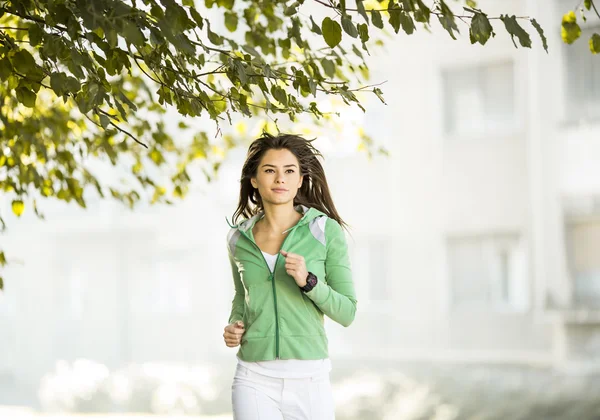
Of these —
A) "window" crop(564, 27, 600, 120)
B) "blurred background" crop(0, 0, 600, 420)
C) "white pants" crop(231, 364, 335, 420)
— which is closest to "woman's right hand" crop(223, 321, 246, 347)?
"white pants" crop(231, 364, 335, 420)

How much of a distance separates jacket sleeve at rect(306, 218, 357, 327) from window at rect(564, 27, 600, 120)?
9054 mm

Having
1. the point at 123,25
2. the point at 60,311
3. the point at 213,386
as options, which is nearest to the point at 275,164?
the point at 123,25

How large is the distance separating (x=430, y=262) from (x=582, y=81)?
294 centimetres

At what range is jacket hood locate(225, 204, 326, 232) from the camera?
301cm

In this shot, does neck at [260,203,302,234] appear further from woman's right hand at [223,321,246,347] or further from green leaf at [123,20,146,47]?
green leaf at [123,20,146,47]

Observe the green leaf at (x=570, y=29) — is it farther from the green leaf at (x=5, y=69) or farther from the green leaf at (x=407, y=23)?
the green leaf at (x=5, y=69)

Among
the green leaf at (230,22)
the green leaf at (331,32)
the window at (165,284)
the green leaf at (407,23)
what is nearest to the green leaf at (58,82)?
the green leaf at (331,32)

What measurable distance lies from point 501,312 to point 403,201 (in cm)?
189

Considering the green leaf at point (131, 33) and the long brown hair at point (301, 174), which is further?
the long brown hair at point (301, 174)

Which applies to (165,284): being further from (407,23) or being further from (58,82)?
(407,23)

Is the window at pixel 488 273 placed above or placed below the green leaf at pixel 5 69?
below

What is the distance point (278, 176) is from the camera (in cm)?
302

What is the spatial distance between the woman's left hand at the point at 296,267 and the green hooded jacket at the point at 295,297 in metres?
0.11

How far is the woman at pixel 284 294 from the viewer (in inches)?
114
